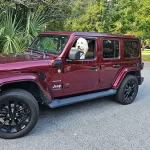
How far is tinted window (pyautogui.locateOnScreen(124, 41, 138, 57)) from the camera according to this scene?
5.16 m

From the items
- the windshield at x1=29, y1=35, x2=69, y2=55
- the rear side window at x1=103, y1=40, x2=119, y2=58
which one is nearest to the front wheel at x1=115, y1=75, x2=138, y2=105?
the rear side window at x1=103, y1=40, x2=119, y2=58

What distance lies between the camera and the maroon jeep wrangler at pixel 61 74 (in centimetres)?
338

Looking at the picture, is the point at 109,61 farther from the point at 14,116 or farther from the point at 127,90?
the point at 14,116

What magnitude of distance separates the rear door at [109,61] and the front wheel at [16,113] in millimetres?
1836

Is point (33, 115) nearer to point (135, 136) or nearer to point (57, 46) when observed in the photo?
point (57, 46)

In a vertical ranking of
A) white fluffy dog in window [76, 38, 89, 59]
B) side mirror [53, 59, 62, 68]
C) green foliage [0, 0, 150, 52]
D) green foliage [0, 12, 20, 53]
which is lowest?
side mirror [53, 59, 62, 68]

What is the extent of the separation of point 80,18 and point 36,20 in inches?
219

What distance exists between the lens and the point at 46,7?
9.78 metres

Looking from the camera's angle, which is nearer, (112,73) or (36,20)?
(112,73)

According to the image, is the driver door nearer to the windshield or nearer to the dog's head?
the dog's head

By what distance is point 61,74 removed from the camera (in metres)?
3.93

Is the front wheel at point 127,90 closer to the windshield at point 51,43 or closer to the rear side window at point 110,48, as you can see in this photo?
the rear side window at point 110,48

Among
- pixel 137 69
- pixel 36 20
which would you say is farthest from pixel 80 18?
pixel 137 69

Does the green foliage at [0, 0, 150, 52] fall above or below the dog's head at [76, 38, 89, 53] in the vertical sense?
above
